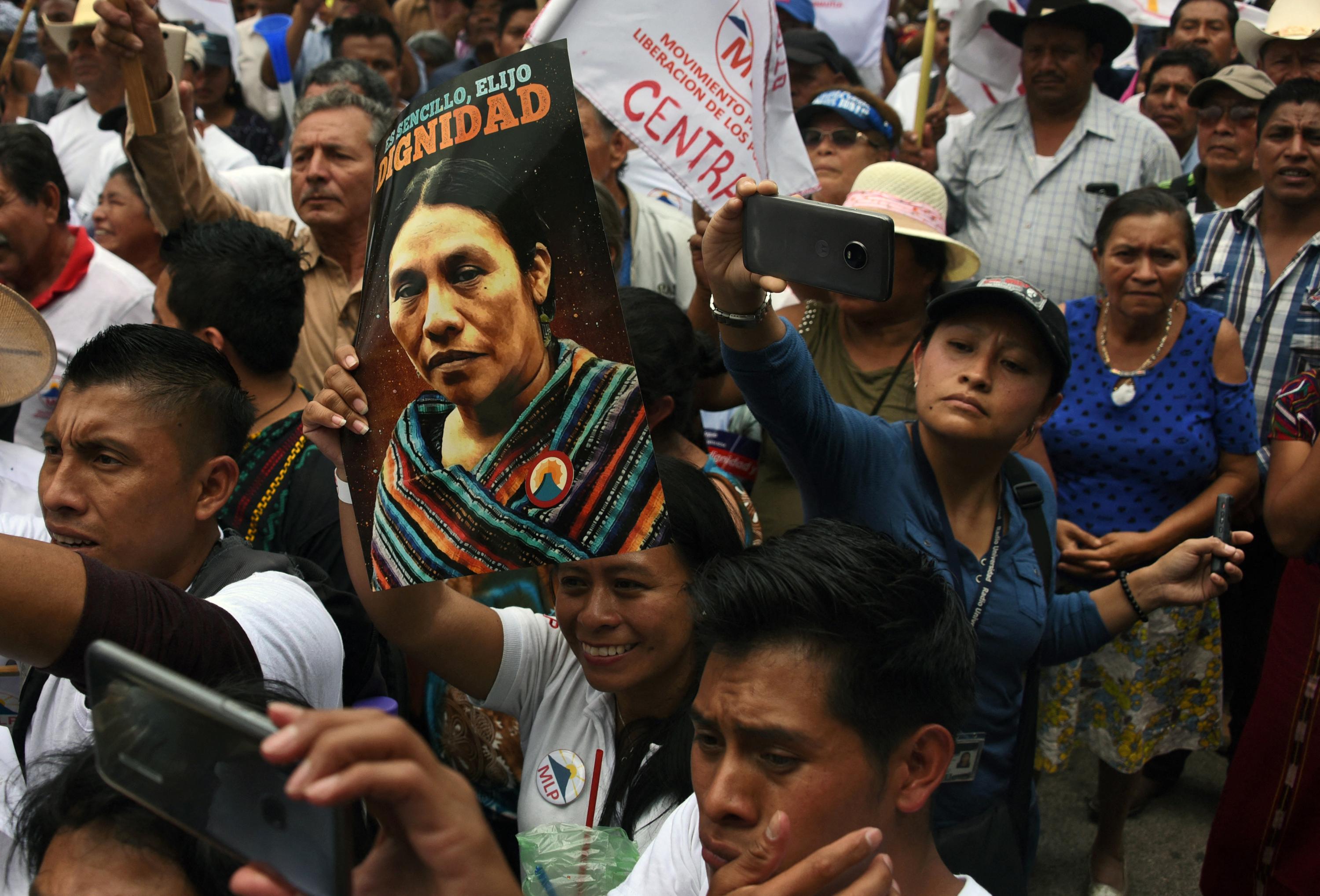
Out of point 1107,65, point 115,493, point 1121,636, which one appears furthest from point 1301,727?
point 1107,65

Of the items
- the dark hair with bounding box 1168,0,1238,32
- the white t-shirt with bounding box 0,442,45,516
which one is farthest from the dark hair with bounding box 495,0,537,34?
the white t-shirt with bounding box 0,442,45,516

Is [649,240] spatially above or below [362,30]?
below

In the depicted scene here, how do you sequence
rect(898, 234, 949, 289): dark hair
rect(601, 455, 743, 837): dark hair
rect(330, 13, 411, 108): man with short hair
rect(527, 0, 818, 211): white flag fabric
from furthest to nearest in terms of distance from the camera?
rect(330, 13, 411, 108): man with short hair, rect(898, 234, 949, 289): dark hair, rect(527, 0, 818, 211): white flag fabric, rect(601, 455, 743, 837): dark hair

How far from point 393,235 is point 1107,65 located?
191 inches

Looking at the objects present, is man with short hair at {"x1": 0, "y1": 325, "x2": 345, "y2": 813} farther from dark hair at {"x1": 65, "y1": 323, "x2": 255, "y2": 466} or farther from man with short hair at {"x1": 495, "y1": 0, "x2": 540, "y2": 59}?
man with short hair at {"x1": 495, "y1": 0, "x2": 540, "y2": 59}

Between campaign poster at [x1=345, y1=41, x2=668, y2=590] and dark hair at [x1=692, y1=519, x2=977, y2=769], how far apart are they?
6.9 inches

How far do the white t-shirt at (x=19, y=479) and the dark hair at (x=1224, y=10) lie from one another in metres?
6.12

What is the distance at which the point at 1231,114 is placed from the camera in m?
5.04

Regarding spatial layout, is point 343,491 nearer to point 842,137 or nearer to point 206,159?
point 842,137

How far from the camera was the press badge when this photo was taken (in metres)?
2.32

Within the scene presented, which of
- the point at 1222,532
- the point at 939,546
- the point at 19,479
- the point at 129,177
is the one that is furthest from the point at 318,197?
the point at 1222,532

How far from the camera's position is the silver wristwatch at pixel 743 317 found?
6.52ft

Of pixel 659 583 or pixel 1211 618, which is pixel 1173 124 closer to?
pixel 1211 618

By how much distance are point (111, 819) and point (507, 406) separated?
0.74m
